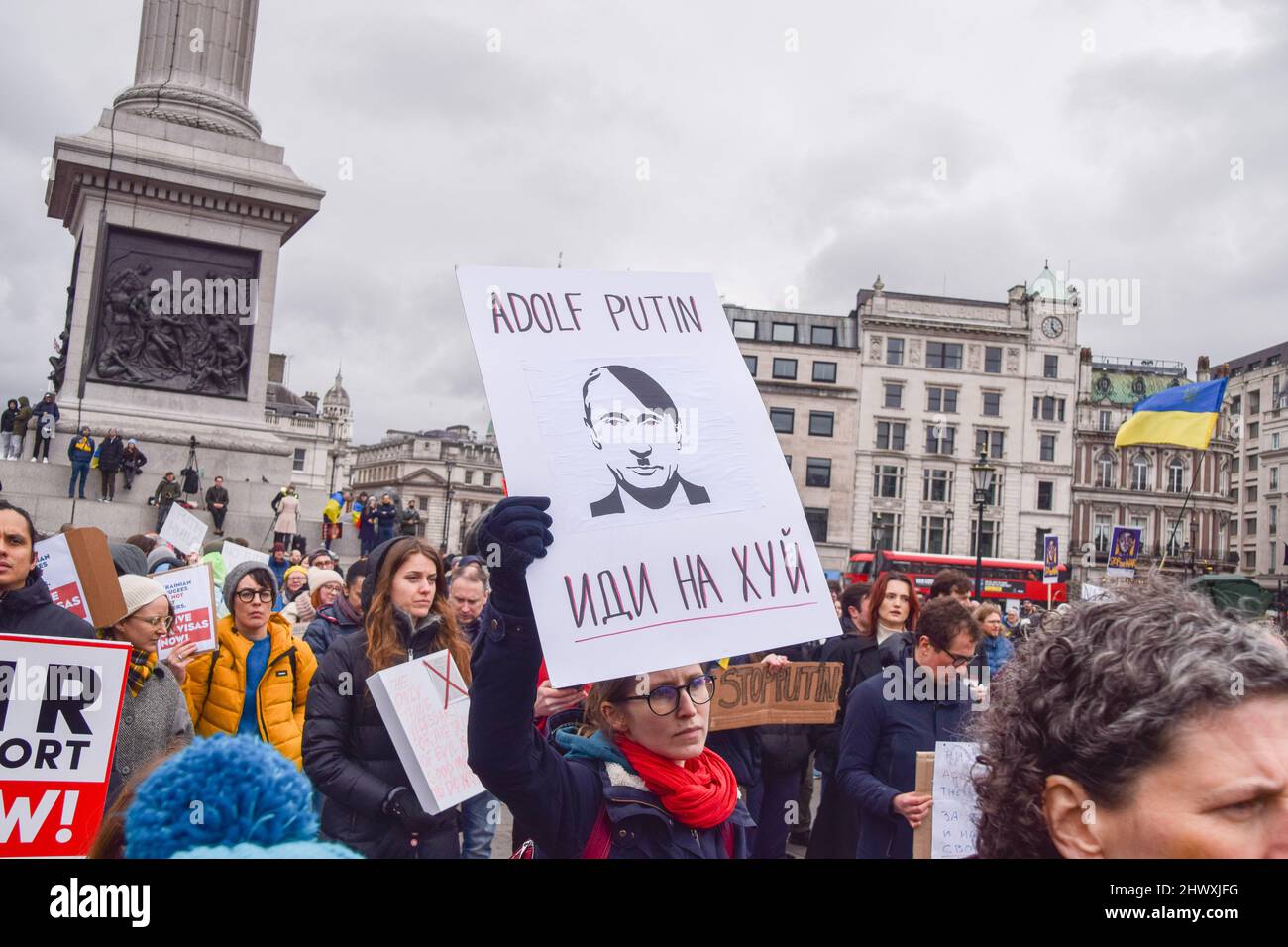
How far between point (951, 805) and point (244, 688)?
3396 mm

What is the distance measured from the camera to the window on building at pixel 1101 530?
69.4 m

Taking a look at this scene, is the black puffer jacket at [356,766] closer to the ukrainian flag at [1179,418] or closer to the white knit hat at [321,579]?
the white knit hat at [321,579]

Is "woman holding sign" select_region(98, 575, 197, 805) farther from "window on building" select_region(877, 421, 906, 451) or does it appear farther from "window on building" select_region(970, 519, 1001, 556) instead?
"window on building" select_region(970, 519, 1001, 556)

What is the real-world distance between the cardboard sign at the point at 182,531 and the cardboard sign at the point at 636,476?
10.1 meters

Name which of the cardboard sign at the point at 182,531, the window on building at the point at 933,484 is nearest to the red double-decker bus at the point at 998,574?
the window on building at the point at 933,484

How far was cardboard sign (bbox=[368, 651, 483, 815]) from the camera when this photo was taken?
14.3 feet

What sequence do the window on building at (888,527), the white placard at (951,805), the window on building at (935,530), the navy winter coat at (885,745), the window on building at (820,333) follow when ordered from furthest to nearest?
1. the window on building at (820,333)
2. the window on building at (935,530)
3. the window on building at (888,527)
4. the navy winter coat at (885,745)
5. the white placard at (951,805)

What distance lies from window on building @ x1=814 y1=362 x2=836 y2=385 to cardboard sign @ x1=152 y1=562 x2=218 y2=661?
63.5 meters

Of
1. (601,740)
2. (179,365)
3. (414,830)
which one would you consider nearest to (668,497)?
(601,740)

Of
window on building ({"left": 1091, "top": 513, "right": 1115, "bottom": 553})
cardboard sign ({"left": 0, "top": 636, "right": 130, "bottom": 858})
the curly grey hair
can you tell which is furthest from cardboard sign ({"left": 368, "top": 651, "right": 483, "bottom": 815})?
window on building ({"left": 1091, "top": 513, "right": 1115, "bottom": 553})

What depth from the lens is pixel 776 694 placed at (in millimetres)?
5719

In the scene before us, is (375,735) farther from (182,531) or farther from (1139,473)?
(1139,473)

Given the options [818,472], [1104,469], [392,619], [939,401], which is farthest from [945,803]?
[1104,469]
